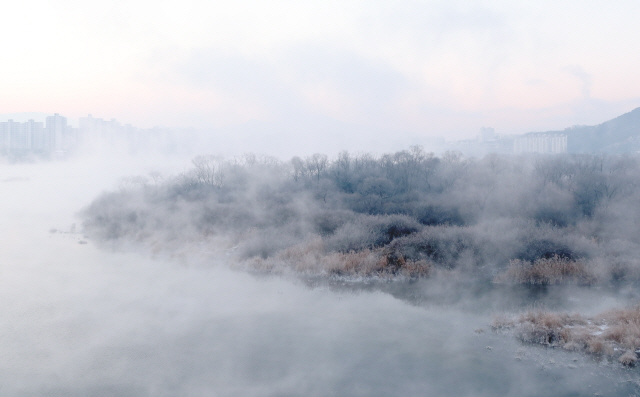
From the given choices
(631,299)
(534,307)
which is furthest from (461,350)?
(631,299)

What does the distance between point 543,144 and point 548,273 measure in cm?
4662

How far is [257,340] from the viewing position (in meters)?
8.62

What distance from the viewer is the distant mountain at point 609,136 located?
45.2 meters

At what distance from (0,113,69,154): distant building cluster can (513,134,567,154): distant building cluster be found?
174 ft

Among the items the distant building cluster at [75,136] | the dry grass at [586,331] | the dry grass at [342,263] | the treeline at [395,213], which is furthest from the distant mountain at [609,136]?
the distant building cluster at [75,136]

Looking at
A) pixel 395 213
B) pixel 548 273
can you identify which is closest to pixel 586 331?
pixel 548 273

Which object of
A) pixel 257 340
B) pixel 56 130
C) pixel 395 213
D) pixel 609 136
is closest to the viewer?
pixel 257 340

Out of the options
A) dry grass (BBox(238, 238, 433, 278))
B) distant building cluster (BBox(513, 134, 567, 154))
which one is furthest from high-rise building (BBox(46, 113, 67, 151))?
distant building cluster (BBox(513, 134, 567, 154))

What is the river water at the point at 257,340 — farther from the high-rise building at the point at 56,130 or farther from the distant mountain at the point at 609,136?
the distant mountain at the point at 609,136

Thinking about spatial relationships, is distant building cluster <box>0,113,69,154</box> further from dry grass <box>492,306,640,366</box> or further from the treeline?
dry grass <box>492,306,640,366</box>

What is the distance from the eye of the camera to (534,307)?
10273 millimetres

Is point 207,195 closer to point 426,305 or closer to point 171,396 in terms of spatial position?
point 426,305

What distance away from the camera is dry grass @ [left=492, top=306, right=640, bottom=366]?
7777 mm

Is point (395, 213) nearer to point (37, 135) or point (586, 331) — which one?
point (586, 331)
